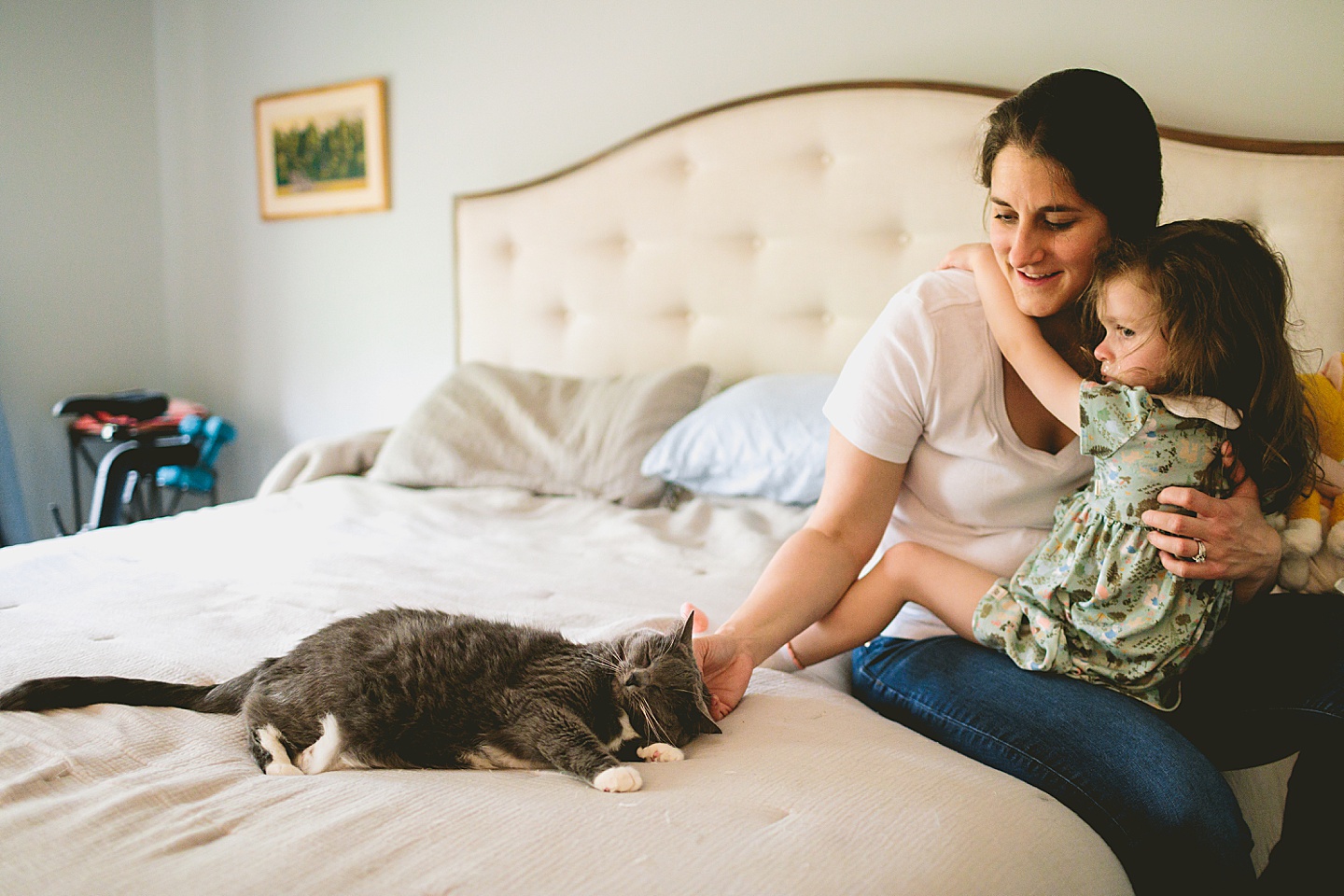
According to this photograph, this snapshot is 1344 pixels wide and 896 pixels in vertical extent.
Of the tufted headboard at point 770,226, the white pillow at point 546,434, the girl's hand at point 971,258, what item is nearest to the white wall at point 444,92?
the tufted headboard at point 770,226

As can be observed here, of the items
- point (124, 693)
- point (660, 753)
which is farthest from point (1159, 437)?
point (124, 693)

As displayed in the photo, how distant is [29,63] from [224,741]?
3369mm

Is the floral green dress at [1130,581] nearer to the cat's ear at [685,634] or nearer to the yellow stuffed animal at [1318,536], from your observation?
the yellow stuffed animal at [1318,536]

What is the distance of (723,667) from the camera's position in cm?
116

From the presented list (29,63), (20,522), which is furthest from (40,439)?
(29,63)

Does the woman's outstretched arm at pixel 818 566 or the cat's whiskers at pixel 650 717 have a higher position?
the woman's outstretched arm at pixel 818 566

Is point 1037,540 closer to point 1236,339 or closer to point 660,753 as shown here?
point 1236,339

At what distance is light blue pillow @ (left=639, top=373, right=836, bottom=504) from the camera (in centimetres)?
211

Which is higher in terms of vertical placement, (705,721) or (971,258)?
(971,258)

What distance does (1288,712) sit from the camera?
1024mm

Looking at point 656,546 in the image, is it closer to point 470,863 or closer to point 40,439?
point 470,863

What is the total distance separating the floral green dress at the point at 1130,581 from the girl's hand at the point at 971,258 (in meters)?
0.30

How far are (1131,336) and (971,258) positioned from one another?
1.02 ft

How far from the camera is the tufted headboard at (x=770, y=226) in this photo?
2.01 meters
